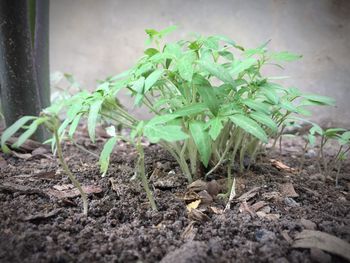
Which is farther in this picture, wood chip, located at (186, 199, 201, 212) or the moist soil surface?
wood chip, located at (186, 199, 201, 212)

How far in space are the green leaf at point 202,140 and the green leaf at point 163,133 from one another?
0.42ft

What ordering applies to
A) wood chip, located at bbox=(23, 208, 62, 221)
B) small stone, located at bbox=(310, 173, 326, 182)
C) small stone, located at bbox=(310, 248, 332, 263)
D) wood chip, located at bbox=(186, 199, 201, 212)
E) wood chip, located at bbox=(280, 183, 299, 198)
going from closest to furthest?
1. small stone, located at bbox=(310, 248, 332, 263)
2. wood chip, located at bbox=(23, 208, 62, 221)
3. wood chip, located at bbox=(186, 199, 201, 212)
4. wood chip, located at bbox=(280, 183, 299, 198)
5. small stone, located at bbox=(310, 173, 326, 182)

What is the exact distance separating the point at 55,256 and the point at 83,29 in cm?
182

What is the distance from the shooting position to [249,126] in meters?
0.84

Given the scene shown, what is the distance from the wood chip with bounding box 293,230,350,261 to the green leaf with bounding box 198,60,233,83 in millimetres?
405

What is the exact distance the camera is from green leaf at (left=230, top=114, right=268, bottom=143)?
0.82 m

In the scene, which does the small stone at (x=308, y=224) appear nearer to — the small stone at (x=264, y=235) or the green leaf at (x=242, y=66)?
the small stone at (x=264, y=235)

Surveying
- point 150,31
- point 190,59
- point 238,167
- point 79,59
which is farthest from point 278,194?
point 79,59

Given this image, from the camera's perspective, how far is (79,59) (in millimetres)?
2281

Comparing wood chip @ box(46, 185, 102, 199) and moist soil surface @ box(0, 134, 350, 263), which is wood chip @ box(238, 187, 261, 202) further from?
wood chip @ box(46, 185, 102, 199)

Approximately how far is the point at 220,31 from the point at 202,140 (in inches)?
49.2

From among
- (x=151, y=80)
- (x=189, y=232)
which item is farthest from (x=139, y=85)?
(x=189, y=232)

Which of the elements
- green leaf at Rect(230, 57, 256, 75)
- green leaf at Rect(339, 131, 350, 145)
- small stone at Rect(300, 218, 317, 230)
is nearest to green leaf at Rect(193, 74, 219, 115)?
green leaf at Rect(230, 57, 256, 75)

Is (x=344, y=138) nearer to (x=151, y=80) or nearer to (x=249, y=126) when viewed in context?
(x=249, y=126)
